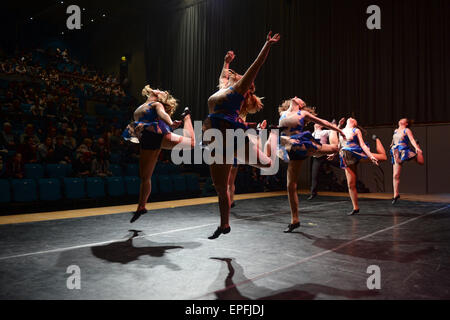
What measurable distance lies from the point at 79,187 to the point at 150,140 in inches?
137

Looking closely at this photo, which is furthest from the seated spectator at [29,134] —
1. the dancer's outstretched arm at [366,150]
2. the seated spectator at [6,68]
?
the dancer's outstretched arm at [366,150]

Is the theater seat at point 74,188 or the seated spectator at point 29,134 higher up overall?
the seated spectator at point 29,134

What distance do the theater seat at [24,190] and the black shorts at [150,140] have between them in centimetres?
334

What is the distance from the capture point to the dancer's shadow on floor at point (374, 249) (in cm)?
296

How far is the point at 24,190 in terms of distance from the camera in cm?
589

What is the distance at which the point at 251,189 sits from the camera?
30.9 feet

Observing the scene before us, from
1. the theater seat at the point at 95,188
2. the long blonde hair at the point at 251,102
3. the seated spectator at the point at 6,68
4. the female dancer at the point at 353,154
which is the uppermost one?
the seated spectator at the point at 6,68

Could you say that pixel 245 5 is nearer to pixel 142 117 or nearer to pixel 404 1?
pixel 404 1

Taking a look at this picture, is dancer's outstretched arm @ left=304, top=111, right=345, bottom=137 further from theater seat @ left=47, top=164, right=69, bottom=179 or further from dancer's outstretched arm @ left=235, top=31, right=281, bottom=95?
theater seat @ left=47, top=164, right=69, bottom=179

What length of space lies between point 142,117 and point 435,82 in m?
8.66

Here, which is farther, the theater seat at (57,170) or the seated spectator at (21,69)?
the seated spectator at (21,69)

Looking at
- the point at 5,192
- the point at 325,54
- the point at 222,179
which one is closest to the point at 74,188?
the point at 5,192

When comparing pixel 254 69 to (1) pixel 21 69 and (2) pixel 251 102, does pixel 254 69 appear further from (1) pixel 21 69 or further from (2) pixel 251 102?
(1) pixel 21 69

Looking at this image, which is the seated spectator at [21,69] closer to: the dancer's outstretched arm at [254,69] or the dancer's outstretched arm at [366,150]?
the dancer's outstretched arm at [366,150]
